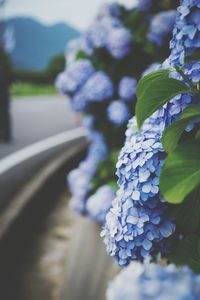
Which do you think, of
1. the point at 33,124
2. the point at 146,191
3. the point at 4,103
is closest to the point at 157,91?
the point at 146,191

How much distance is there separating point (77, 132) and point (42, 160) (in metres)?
2.58

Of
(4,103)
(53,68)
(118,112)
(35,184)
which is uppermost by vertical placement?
(118,112)

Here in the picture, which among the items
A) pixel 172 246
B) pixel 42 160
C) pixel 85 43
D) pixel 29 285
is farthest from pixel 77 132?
pixel 172 246

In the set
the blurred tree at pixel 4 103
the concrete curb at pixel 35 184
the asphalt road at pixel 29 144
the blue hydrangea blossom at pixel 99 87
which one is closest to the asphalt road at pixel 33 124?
the asphalt road at pixel 29 144

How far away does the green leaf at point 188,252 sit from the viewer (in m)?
0.89

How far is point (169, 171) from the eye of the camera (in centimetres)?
81

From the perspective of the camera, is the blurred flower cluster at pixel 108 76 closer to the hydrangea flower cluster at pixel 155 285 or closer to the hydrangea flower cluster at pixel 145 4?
the hydrangea flower cluster at pixel 145 4

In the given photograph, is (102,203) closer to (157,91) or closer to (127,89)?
(127,89)

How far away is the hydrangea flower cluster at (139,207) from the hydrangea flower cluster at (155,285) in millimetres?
239

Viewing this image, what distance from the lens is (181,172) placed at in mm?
819

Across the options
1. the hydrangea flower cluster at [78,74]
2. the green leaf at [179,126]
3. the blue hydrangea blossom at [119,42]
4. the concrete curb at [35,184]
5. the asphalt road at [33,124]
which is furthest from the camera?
the asphalt road at [33,124]

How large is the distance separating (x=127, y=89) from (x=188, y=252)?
1414mm

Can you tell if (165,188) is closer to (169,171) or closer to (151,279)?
(169,171)

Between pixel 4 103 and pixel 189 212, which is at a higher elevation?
pixel 189 212
